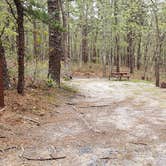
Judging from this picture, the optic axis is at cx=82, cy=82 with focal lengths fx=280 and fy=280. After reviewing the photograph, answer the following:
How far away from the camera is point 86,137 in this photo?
615cm

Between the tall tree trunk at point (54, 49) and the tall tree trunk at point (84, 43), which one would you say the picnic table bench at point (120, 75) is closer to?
the tall tree trunk at point (54, 49)

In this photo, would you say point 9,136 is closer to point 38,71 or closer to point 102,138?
point 102,138

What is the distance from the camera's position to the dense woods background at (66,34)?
8.70 metres

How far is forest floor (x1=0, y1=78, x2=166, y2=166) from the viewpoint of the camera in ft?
16.0

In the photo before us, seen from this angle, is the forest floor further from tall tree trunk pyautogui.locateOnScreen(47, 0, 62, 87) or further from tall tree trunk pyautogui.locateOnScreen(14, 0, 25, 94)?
tall tree trunk pyautogui.locateOnScreen(47, 0, 62, 87)

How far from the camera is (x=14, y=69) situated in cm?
1063

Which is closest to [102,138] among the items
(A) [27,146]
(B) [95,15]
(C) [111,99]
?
(A) [27,146]

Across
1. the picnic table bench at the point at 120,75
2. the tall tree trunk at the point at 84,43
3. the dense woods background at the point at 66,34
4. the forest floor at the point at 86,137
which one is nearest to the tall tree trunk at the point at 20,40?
the dense woods background at the point at 66,34

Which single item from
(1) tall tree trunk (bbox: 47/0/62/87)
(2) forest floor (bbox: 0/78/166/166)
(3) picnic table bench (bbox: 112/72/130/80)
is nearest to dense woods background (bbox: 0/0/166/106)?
(1) tall tree trunk (bbox: 47/0/62/87)

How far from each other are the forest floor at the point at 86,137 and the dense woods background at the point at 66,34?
59.7 inches

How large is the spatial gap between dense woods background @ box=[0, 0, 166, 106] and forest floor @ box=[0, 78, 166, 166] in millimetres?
1515

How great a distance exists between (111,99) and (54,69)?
112 inches

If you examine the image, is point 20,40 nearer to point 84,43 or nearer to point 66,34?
point 66,34

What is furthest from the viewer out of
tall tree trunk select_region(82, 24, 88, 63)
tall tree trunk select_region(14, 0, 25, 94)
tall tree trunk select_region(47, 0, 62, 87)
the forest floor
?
tall tree trunk select_region(82, 24, 88, 63)
